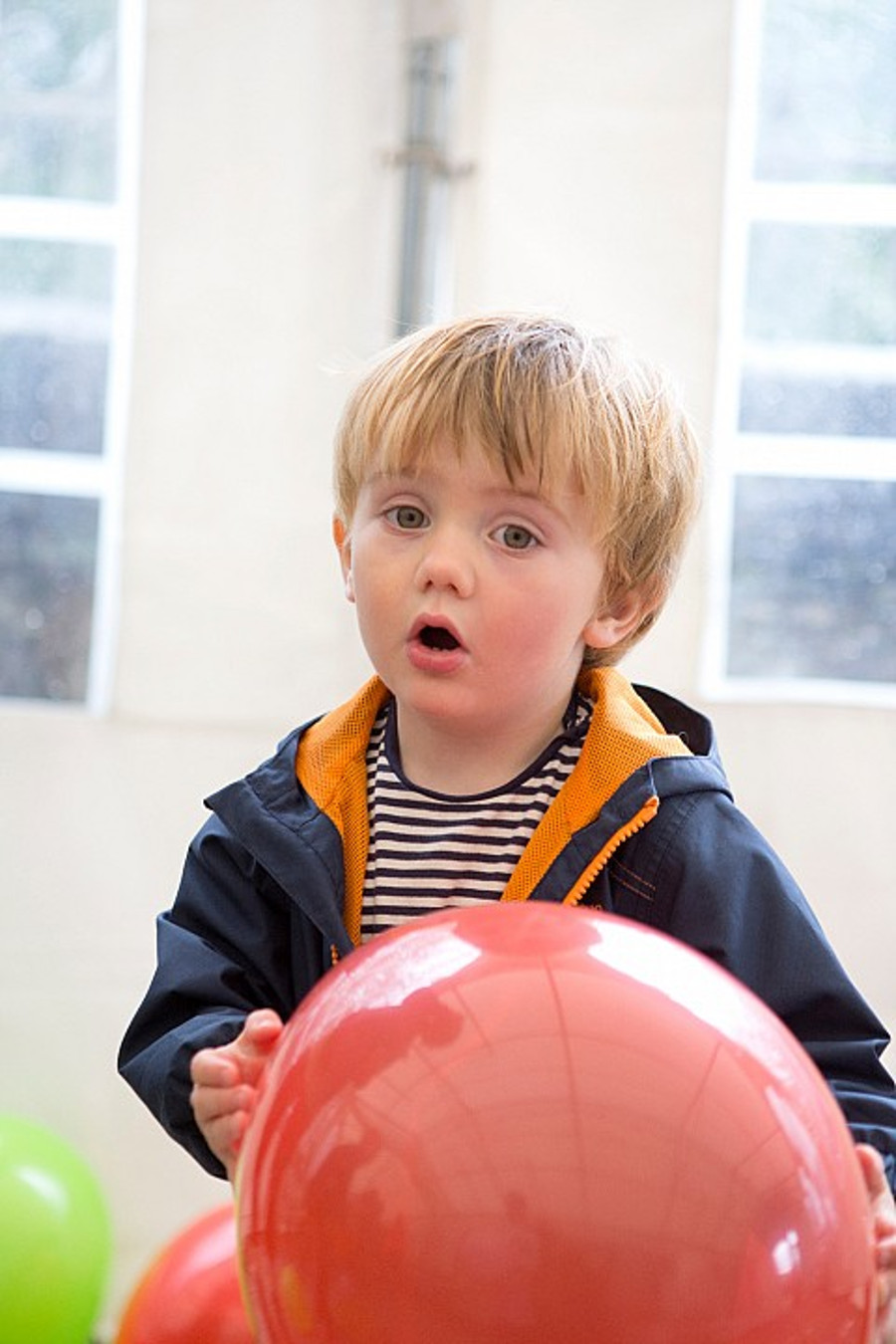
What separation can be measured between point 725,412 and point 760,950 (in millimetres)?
1314

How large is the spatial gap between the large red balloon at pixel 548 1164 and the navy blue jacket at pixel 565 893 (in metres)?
0.27

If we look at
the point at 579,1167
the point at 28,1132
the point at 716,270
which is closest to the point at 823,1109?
the point at 579,1167

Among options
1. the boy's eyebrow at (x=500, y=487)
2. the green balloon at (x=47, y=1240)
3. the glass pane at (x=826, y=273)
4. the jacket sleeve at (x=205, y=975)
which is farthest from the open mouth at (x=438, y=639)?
the glass pane at (x=826, y=273)

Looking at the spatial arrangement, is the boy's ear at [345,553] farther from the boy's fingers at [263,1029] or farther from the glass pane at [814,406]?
the glass pane at [814,406]

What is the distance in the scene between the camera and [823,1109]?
3.33 feet

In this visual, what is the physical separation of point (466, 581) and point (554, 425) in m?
0.13

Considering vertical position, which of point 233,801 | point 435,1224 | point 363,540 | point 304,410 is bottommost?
point 435,1224

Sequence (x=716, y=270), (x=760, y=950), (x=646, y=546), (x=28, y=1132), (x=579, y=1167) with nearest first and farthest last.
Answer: (x=579, y=1167) < (x=760, y=950) < (x=646, y=546) < (x=28, y=1132) < (x=716, y=270)

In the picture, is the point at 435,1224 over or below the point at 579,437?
below

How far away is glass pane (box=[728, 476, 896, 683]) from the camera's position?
8.30 feet

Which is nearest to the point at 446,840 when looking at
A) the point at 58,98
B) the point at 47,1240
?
the point at 47,1240

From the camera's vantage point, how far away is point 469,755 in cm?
141

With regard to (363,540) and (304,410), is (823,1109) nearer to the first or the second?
(363,540)

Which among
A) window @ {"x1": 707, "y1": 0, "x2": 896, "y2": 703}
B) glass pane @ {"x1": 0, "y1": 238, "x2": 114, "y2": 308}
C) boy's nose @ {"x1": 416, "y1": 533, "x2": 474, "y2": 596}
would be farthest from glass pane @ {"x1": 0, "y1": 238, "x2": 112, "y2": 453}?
boy's nose @ {"x1": 416, "y1": 533, "x2": 474, "y2": 596}
